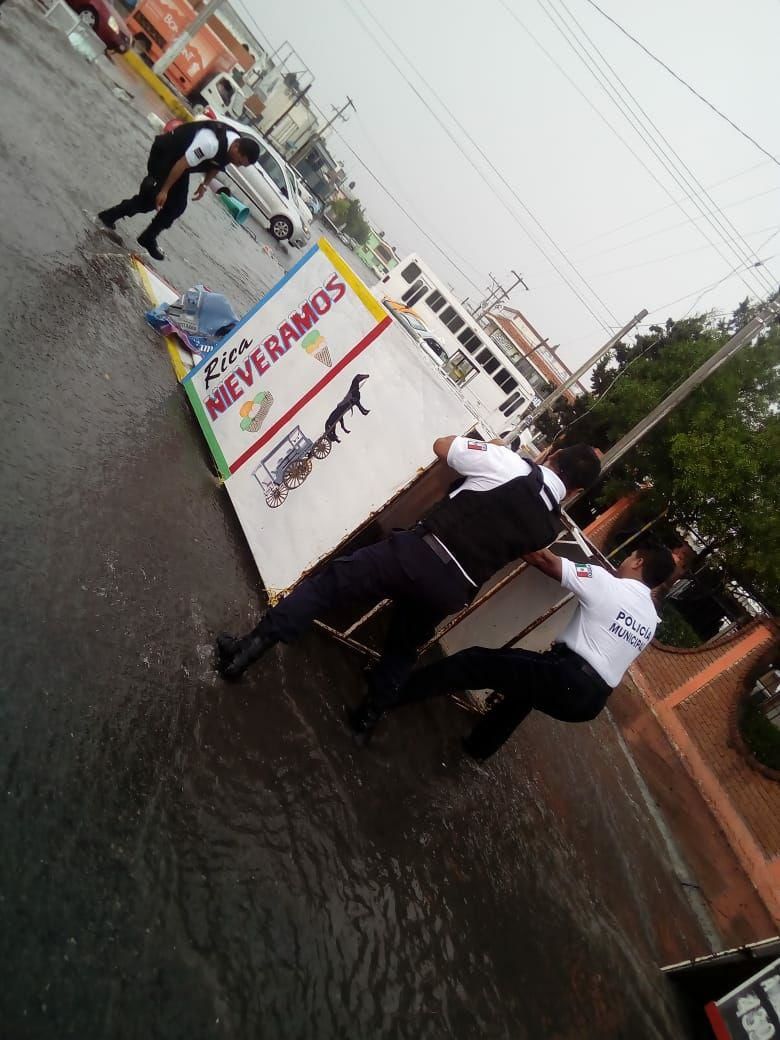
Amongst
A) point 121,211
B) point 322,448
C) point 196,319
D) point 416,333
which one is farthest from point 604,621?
point 416,333

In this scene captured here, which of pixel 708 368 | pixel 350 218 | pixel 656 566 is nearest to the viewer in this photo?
pixel 656 566

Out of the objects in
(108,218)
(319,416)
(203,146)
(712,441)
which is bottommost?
(108,218)

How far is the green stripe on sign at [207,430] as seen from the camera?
407 cm

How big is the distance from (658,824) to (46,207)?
317 inches

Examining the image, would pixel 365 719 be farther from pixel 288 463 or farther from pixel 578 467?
pixel 578 467

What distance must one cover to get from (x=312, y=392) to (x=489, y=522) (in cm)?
152

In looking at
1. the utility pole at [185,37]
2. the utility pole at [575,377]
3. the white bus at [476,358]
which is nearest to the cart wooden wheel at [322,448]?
the utility pole at [575,377]

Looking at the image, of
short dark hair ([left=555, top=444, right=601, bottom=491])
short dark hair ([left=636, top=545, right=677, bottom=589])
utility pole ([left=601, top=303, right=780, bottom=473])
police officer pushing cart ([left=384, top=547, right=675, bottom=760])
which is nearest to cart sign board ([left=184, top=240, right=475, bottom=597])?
short dark hair ([left=555, top=444, right=601, bottom=491])

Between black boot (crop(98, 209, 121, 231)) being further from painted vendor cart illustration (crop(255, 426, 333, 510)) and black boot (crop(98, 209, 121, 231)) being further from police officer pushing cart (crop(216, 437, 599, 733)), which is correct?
police officer pushing cart (crop(216, 437, 599, 733))

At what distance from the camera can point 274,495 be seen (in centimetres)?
371

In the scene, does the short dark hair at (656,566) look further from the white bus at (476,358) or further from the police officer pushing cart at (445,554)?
the white bus at (476,358)

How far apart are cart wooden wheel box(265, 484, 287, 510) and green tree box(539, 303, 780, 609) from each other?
295 inches

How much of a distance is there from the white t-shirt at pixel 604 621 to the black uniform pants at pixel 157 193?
16.1ft

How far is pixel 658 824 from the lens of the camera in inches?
218
